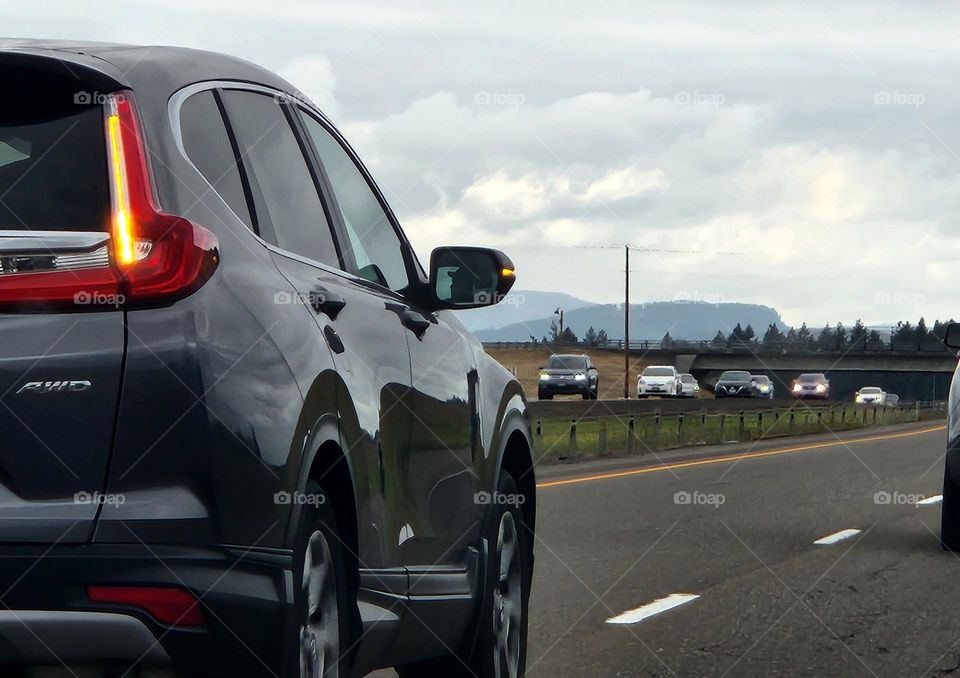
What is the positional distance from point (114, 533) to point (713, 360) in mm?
128503

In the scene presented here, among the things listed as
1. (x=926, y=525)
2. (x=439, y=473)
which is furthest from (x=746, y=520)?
(x=439, y=473)

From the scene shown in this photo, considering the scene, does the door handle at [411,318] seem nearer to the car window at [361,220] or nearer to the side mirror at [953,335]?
the car window at [361,220]

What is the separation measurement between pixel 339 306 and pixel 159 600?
1254mm

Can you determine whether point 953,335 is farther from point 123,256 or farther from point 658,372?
point 658,372

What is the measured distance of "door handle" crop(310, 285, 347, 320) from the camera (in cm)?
407

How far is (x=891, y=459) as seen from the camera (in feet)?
84.0

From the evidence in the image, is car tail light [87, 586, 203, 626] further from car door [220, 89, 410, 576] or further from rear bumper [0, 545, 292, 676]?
car door [220, 89, 410, 576]

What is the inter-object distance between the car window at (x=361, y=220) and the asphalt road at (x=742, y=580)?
238 centimetres

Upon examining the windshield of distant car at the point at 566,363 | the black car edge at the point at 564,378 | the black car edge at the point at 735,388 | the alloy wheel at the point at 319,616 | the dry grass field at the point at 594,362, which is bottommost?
the dry grass field at the point at 594,362

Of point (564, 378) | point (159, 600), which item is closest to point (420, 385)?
point (159, 600)

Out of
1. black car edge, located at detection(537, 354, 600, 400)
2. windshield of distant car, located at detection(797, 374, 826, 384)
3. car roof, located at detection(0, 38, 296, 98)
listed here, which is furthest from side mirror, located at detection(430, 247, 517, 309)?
windshield of distant car, located at detection(797, 374, 826, 384)

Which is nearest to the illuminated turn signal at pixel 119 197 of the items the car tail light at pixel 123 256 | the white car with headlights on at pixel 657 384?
the car tail light at pixel 123 256

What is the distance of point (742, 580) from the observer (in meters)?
10.0

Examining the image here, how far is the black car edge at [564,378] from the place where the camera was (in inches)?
2168
